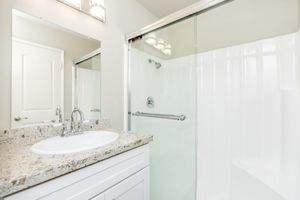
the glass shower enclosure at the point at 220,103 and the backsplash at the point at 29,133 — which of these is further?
the glass shower enclosure at the point at 220,103

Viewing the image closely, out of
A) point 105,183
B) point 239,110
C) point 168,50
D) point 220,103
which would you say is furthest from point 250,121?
point 105,183

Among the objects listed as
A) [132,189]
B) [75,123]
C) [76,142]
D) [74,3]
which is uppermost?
[74,3]

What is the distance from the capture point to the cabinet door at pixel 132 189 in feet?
2.67

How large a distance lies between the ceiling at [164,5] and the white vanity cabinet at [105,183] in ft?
5.37

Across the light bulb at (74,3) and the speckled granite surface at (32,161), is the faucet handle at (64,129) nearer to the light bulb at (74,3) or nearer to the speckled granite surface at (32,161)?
the speckled granite surface at (32,161)

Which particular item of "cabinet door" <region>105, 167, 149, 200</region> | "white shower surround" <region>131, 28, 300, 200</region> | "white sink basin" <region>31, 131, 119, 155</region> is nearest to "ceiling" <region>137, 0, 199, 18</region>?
"white shower surround" <region>131, 28, 300, 200</region>

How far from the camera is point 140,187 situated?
3.23 ft

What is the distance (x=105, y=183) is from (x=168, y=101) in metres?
1.07

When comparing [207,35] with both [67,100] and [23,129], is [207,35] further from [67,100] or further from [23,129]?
[23,129]

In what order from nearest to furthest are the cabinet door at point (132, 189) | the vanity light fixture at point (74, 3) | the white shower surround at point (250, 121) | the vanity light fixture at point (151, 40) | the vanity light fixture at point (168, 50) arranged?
the cabinet door at point (132, 189)
the vanity light fixture at point (74, 3)
the white shower surround at point (250, 121)
the vanity light fixture at point (151, 40)
the vanity light fixture at point (168, 50)

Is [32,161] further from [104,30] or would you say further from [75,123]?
[104,30]

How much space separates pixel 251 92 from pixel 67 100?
5.47ft

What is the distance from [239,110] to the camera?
1.63 m

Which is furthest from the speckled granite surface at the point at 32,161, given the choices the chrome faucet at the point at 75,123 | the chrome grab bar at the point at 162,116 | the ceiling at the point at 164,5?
Answer: the ceiling at the point at 164,5
